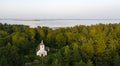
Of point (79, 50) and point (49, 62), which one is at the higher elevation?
point (79, 50)

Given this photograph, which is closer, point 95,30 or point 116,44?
point 116,44

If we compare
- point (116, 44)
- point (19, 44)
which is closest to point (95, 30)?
point (116, 44)

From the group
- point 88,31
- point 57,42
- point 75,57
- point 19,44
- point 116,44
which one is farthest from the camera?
point 88,31

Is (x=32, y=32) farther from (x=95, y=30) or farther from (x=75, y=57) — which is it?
(x=75, y=57)

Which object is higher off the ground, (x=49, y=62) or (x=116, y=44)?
(x=116, y=44)

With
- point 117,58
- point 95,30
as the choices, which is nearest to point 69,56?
point 117,58

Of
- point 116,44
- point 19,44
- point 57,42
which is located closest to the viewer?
point 116,44

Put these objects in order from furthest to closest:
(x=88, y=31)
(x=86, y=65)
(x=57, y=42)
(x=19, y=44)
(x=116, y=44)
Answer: (x=88, y=31) → (x=57, y=42) → (x=19, y=44) → (x=116, y=44) → (x=86, y=65)

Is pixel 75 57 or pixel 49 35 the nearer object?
pixel 75 57

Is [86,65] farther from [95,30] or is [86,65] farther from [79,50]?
[95,30]
